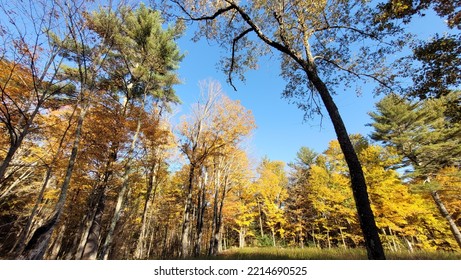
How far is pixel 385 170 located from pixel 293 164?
17.6m

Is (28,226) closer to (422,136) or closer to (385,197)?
(385,197)

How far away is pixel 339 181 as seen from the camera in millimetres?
17359

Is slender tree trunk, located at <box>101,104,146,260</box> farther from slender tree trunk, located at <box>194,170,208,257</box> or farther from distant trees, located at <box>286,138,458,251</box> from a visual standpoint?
distant trees, located at <box>286,138,458,251</box>

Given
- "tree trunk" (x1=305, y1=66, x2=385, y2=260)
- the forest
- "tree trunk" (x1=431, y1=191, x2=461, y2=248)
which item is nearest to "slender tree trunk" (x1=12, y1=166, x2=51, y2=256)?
the forest

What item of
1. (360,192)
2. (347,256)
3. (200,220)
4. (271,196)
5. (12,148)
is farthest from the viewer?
(271,196)

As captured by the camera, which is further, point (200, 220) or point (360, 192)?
point (200, 220)

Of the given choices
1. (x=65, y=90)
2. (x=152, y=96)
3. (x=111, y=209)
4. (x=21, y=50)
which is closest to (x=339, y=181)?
(x=152, y=96)

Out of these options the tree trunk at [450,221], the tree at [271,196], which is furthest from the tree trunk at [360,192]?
the tree at [271,196]

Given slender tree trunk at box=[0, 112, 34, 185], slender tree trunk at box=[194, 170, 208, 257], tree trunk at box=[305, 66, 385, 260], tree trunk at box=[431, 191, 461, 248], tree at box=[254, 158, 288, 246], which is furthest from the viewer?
tree at box=[254, 158, 288, 246]

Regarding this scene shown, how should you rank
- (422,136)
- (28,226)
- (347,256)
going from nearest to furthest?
(347,256)
(28,226)
(422,136)

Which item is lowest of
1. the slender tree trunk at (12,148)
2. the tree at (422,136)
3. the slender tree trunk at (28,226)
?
the slender tree trunk at (28,226)

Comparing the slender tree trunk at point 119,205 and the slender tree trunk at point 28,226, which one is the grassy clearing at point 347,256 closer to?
the slender tree trunk at point 119,205

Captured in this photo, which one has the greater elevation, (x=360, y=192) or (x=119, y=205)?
(x=119, y=205)

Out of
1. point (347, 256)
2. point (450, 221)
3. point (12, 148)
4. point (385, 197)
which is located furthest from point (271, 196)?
point (12, 148)
